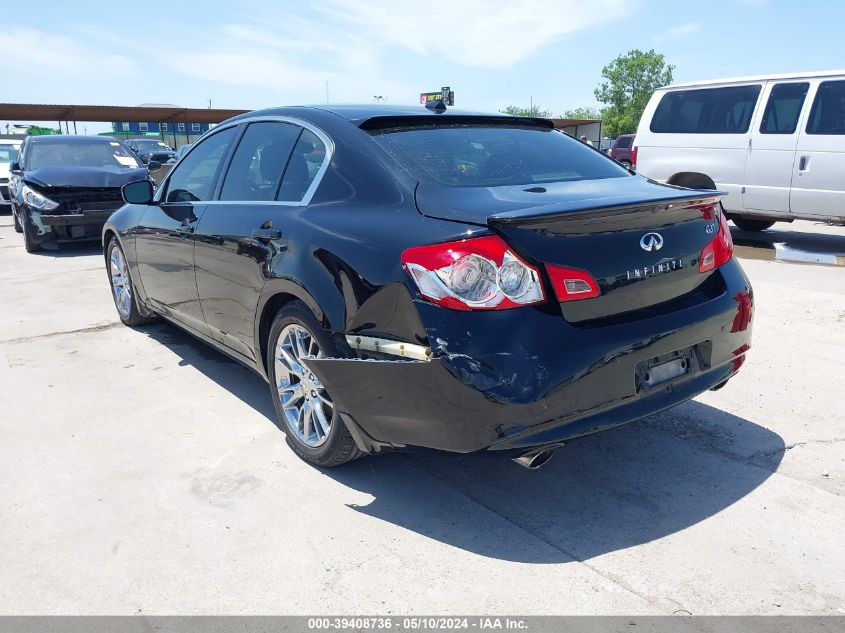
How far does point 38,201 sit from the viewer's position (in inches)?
387

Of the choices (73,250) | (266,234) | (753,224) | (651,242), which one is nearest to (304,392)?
(266,234)

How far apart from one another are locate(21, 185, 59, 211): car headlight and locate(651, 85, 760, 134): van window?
8.73m

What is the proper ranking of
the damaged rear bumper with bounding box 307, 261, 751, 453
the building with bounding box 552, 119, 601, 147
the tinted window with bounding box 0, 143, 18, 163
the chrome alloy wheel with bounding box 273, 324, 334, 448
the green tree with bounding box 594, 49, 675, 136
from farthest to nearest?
the green tree with bounding box 594, 49, 675, 136, the building with bounding box 552, 119, 601, 147, the tinted window with bounding box 0, 143, 18, 163, the chrome alloy wheel with bounding box 273, 324, 334, 448, the damaged rear bumper with bounding box 307, 261, 751, 453

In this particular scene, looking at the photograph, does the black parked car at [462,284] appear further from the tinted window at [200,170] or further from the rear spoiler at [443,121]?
the tinted window at [200,170]

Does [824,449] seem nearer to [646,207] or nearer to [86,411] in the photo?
[646,207]

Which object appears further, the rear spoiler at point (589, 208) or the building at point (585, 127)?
the building at point (585, 127)

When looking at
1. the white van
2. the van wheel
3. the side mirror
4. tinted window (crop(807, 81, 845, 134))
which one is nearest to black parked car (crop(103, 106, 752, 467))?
the side mirror

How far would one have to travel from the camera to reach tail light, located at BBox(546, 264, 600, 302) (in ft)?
8.11

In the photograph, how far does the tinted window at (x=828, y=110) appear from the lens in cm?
827

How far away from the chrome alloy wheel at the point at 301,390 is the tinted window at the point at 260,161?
780 millimetres

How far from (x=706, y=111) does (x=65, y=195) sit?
9.09m

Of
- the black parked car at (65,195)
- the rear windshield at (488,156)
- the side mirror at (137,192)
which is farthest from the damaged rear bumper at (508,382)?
the black parked car at (65,195)

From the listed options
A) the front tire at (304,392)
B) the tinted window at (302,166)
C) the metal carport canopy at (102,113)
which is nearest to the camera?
the front tire at (304,392)

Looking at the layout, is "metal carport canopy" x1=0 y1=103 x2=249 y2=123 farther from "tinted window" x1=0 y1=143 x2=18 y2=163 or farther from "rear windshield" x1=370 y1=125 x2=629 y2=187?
"rear windshield" x1=370 y1=125 x2=629 y2=187
